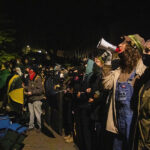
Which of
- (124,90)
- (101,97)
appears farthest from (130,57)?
(101,97)

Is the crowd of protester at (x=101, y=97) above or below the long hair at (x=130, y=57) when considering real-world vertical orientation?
below

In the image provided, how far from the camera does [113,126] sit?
8.97ft

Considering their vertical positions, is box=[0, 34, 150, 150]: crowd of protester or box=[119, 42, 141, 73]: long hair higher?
box=[119, 42, 141, 73]: long hair

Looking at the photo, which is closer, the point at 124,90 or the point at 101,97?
the point at 124,90

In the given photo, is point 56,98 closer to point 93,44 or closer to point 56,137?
point 56,137

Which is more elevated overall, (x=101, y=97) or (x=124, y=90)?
(x=124, y=90)

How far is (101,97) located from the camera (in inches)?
161

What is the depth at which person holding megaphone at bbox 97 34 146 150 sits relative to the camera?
261cm

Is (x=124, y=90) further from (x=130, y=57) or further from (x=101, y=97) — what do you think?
(x=101, y=97)

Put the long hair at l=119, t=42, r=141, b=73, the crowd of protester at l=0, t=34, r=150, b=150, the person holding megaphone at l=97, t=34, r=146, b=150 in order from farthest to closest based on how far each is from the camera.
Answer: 1. the long hair at l=119, t=42, r=141, b=73
2. the person holding megaphone at l=97, t=34, r=146, b=150
3. the crowd of protester at l=0, t=34, r=150, b=150

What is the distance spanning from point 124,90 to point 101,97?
1.46 m

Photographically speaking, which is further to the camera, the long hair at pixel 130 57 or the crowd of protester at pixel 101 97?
the long hair at pixel 130 57

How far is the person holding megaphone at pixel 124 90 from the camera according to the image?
8.56 ft

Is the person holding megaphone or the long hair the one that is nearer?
the person holding megaphone
